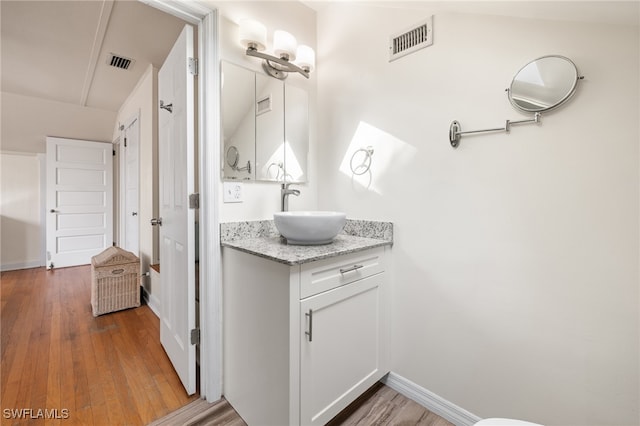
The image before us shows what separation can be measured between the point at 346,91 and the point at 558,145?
1.15 metres

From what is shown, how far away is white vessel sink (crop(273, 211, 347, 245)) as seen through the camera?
129 cm

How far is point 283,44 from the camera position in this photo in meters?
1.55

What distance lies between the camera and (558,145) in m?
1.02

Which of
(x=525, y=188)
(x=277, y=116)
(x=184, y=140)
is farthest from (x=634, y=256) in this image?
(x=184, y=140)

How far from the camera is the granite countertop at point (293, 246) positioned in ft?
3.73

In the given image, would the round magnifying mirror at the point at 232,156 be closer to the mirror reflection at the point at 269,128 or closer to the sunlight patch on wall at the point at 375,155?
the mirror reflection at the point at 269,128

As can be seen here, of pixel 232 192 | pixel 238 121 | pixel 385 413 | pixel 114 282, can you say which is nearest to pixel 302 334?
pixel 385 413

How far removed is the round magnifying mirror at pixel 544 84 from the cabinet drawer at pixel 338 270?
0.89 meters

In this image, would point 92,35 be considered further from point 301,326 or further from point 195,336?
point 301,326

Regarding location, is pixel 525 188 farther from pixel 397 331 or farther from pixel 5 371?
pixel 5 371

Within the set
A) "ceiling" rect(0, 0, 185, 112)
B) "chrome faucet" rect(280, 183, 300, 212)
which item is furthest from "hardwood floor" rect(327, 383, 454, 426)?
"ceiling" rect(0, 0, 185, 112)

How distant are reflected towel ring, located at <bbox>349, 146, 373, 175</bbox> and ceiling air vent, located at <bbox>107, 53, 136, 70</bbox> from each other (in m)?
2.47

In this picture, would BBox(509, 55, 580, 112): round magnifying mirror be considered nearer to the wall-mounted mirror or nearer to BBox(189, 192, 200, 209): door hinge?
the wall-mounted mirror

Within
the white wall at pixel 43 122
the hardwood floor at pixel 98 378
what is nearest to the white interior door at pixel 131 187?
the white wall at pixel 43 122
